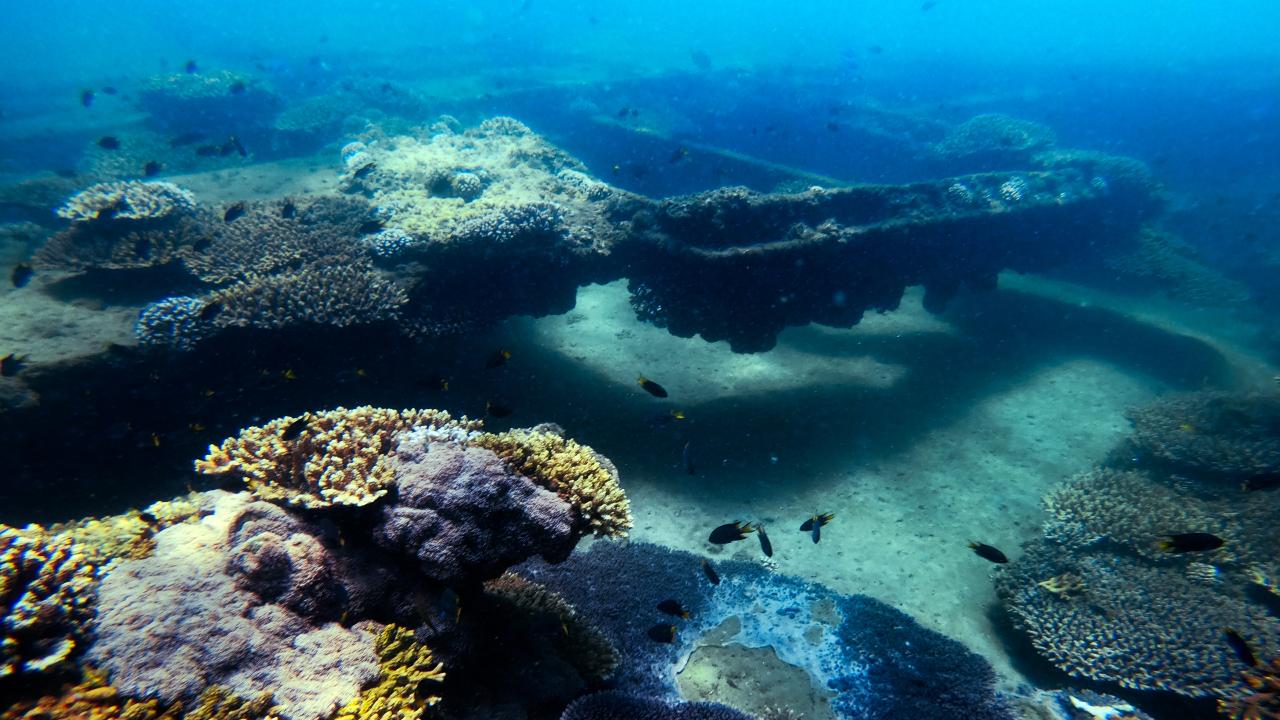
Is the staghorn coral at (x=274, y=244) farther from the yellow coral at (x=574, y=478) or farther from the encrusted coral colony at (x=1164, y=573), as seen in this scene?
the encrusted coral colony at (x=1164, y=573)

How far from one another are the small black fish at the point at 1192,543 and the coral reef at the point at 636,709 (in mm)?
4224

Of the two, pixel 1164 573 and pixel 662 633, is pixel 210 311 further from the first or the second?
pixel 1164 573

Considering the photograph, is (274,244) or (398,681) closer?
(398,681)

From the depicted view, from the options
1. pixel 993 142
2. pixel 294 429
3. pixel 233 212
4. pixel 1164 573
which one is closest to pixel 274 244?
pixel 233 212

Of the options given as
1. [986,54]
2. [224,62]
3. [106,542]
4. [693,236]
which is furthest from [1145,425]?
[986,54]

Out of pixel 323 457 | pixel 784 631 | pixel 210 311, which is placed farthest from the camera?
pixel 210 311

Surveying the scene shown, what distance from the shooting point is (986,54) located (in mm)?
55594

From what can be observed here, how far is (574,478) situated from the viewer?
436 centimetres

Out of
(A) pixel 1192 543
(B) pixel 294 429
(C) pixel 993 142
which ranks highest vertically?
(C) pixel 993 142

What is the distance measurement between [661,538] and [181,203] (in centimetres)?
1052

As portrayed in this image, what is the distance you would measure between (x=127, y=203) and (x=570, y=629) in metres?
10.7

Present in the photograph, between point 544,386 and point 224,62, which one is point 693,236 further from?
point 224,62

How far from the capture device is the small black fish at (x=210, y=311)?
6.76m

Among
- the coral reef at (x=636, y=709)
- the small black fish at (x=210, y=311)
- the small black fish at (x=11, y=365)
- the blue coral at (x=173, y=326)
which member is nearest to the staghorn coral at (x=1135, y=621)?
the coral reef at (x=636, y=709)
